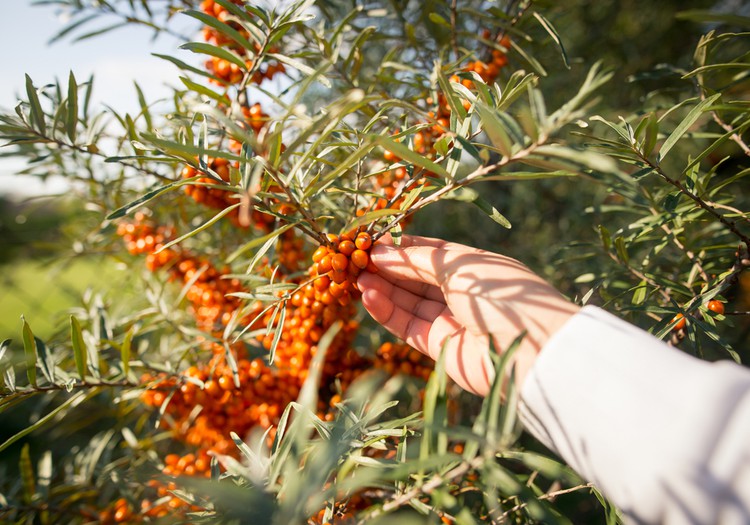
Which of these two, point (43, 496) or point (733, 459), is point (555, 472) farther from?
point (43, 496)

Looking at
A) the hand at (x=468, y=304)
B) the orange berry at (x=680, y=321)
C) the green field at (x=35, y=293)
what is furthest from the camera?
the green field at (x=35, y=293)

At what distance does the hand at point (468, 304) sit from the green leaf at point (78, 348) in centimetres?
49

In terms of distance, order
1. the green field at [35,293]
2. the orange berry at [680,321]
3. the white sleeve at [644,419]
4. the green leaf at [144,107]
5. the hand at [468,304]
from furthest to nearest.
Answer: the green field at [35,293] < the green leaf at [144,107] < the orange berry at [680,321] < the hand at [468,304] < the white sleeve at [644,419]

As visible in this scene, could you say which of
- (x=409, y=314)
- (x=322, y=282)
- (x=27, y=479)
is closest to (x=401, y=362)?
(x=409, y=314)

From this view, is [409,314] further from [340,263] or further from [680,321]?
[680,321]

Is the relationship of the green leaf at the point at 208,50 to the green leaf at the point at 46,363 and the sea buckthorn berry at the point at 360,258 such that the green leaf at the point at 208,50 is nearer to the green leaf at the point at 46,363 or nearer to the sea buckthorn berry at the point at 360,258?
the sea buckthorn berry at the point at 360,258

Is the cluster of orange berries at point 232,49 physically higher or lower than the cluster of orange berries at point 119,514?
higher

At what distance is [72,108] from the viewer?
788mm

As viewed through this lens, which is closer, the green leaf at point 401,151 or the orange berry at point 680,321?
the green leaf at point 401,151

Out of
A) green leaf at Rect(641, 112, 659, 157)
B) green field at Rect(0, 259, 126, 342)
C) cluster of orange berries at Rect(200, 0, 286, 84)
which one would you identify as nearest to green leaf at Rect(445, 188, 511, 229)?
green leaf at Rect(641, 112, 659, 157)

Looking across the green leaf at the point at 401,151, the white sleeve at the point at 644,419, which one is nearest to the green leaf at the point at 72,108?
the green leaf at the point at 401,151

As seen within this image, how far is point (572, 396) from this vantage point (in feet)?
1.77

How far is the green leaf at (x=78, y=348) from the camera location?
73cm

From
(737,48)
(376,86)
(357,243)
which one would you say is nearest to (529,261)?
(376,86)
